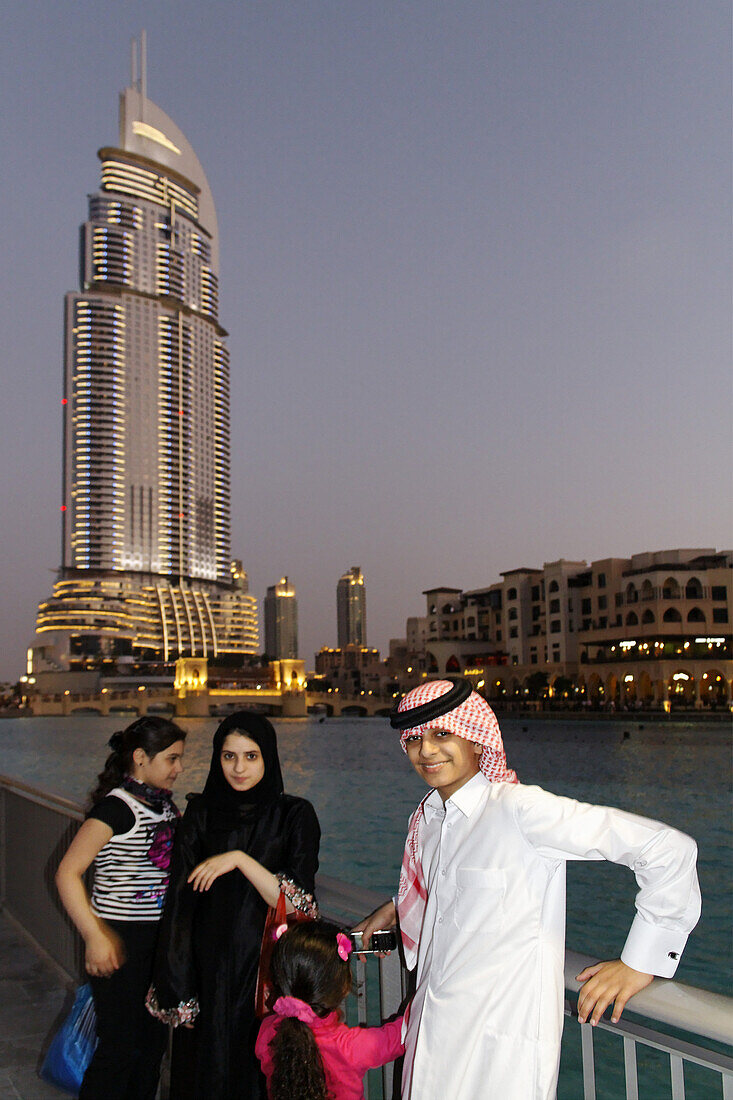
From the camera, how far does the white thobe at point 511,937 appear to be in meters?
1.83

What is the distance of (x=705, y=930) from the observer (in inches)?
804

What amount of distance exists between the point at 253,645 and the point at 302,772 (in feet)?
349

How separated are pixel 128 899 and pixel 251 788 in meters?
0.67

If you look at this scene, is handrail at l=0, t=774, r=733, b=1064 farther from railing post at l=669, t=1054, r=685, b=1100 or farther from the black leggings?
the black leggings

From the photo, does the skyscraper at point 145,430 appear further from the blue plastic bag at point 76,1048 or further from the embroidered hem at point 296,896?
the embroidered hem at point 296,896

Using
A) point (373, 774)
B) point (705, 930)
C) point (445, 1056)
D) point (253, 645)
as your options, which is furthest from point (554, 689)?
point (445, 1056)

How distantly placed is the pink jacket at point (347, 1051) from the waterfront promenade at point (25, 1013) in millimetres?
2092

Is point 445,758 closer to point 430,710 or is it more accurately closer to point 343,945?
point 430,710

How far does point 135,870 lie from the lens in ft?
9.83

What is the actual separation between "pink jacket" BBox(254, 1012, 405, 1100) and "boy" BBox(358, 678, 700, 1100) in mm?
96

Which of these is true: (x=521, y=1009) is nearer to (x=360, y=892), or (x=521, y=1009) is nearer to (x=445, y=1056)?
(x=445, y=1056)

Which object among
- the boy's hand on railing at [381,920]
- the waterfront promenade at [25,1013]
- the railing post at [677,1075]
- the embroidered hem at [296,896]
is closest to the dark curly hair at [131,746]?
the embroidered hem at [296,896]

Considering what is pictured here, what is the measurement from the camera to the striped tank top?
9.82ft

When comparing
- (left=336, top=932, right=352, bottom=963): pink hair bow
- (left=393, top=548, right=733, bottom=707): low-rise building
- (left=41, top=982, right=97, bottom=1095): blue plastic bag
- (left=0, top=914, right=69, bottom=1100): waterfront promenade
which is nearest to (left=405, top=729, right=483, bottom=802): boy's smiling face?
(left=336, top=932, right=352, bottom=963): pink hair bow
